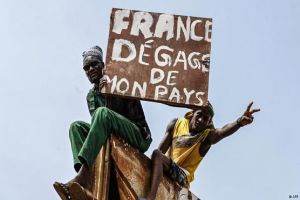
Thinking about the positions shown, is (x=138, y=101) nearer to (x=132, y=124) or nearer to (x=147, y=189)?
(x=132, y=124)

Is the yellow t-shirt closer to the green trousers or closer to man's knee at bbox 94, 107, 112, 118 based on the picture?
the green trousers

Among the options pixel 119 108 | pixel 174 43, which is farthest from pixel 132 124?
pixel 174 43

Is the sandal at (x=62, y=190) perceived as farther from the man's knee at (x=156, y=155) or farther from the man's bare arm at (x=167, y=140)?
the man's bare arm at (x=167, y=140)

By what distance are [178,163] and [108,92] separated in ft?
6.23

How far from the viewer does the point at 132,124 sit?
1123 centimetres

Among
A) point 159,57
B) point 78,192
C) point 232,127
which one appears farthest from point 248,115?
point 78,192

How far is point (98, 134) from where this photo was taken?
10758 millimetres

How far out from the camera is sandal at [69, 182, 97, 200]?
33.1 ft

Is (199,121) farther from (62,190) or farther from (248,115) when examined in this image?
(62,190)

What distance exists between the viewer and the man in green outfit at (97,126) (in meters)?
10.5

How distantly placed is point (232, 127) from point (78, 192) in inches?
130

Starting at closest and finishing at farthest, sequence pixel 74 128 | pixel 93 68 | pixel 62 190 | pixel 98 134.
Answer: pixel 62 190
pixel 98 134
pixel 74 128
pixel 93 68

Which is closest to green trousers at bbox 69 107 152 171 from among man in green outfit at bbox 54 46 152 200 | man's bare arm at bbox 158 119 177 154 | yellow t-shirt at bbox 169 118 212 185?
man in green outfit at bbox 54 46 152 200

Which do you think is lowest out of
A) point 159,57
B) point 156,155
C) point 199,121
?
point 156,155
